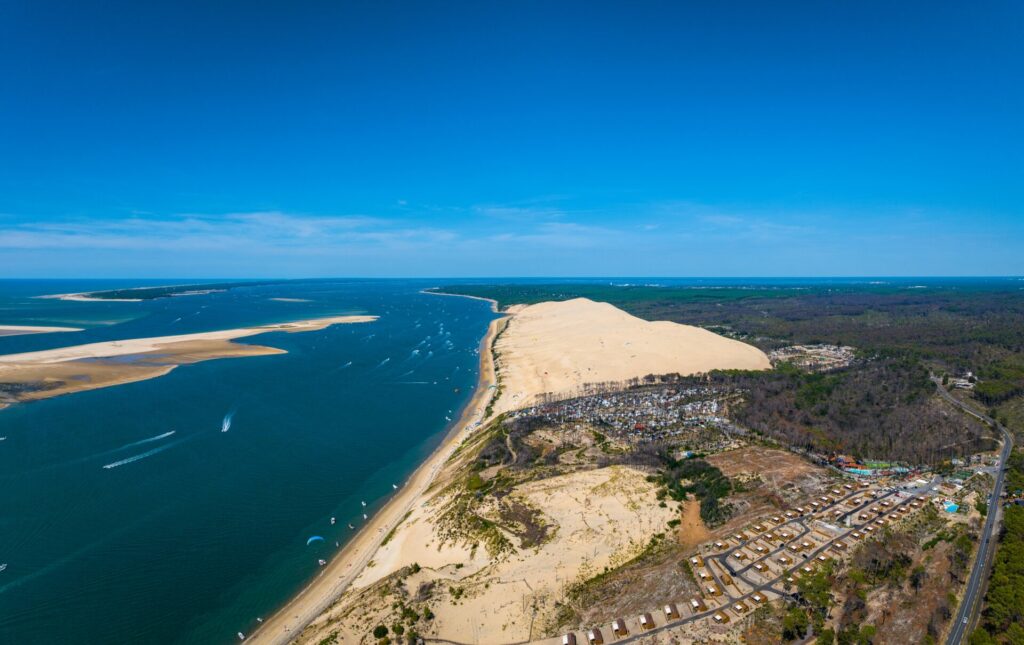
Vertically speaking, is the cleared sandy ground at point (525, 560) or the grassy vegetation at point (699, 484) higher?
the grassy vegetation at point (699, 484)

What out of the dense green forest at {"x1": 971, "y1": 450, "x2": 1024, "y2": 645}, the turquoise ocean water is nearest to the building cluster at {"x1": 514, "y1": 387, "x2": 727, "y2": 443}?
the turquoise ocean water

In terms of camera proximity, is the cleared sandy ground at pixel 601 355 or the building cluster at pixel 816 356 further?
the building cluster at pixel 816 356

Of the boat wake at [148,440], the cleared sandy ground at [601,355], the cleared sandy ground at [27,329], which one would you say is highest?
the cleared sandy ground at [27,329]

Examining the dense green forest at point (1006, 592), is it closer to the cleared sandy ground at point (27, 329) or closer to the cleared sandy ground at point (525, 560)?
the cleared sandy ground at point (525, 560)

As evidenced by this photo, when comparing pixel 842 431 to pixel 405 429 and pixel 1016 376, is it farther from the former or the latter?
pixel 405 429

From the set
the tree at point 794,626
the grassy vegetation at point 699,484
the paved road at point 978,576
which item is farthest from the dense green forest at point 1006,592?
the grassy vegetation at point 699,484

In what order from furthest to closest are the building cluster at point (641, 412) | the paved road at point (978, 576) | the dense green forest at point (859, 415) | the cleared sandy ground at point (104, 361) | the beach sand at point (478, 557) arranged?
the cleared sandy ground at point (104, 361) < the building cluster at point (641, 412) < the dense green forest at point (859, 415) < the beach sand at point (478, 557) < the paved road at point (978, 576)
